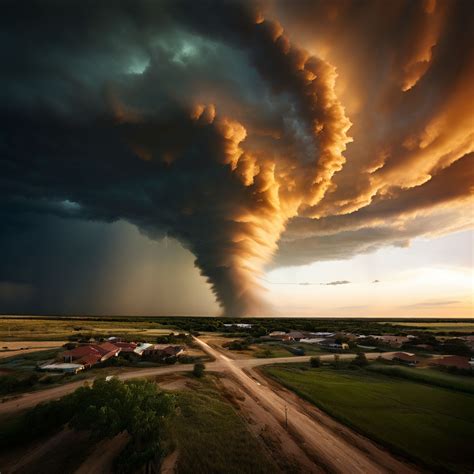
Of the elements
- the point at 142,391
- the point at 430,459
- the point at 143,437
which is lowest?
the point at 430,459

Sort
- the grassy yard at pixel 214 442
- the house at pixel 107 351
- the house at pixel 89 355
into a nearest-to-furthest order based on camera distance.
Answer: the grassy yard at pixel 214 442, the house at pixel 89 355, the house at pixel 107 351

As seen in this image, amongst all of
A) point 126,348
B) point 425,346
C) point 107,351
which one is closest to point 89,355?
point 107,351

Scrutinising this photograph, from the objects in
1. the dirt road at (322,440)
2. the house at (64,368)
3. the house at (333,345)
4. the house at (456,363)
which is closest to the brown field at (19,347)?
the house at (64,368)

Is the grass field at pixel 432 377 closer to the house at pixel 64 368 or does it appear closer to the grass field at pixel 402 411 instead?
the grass field at pixel 402 411

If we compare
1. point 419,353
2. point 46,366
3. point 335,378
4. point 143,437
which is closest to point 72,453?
point 143,437

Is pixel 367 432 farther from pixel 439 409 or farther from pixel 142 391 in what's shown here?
pixel 142 391

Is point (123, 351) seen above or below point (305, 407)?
above

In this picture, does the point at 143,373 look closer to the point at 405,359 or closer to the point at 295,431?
the point at 295,431
